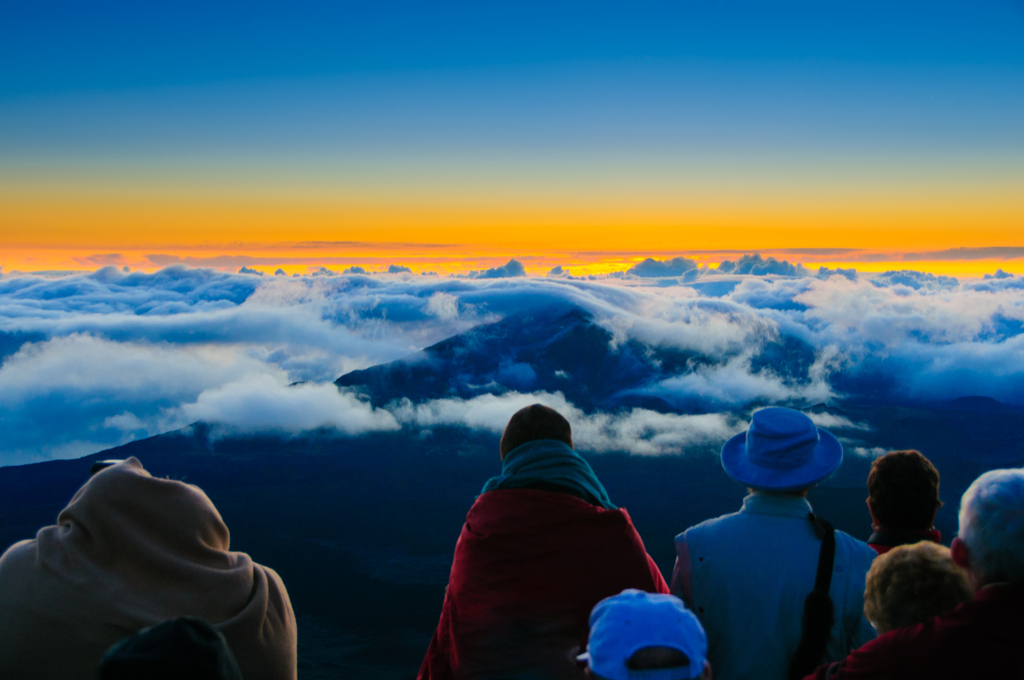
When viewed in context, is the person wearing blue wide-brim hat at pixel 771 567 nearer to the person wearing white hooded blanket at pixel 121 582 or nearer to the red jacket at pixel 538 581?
the red jacket at pixel 538 581

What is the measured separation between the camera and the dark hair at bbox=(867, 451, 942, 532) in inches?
125

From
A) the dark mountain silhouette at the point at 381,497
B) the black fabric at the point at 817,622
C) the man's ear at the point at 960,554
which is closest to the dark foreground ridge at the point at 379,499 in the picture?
the dark mountain silhouette at the point at 381,497

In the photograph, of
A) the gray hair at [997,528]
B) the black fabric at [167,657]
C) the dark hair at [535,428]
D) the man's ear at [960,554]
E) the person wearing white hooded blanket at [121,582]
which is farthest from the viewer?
the dark hair at [535,428]

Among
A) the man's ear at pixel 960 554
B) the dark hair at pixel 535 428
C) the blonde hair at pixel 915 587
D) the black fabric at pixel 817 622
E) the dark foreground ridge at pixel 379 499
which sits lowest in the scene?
the dark foreground ridge at pixel 379 499

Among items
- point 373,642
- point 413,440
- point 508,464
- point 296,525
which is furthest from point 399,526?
point 508,464

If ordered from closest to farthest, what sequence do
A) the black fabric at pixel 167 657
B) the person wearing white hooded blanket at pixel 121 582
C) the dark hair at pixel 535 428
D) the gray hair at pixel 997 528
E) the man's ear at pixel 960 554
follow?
the black fabric at pixel 167 657 → the gray hair at pixel 997 528 → the man's ear at pixel 960 554 → the person wearing white hooded blanket at pixel 121 582 → the dark hair at pixel 535 428

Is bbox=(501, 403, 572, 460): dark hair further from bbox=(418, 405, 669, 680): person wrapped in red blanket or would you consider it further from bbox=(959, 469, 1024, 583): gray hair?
bbox=(959, 469, 1024, 583): gray hair

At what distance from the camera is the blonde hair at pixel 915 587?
2.23m

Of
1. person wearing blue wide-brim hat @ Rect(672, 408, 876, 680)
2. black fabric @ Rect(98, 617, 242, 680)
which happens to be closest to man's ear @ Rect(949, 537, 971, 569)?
A: person wearing blue wide-brim hat @ Rect(672, 408, 876, 680)

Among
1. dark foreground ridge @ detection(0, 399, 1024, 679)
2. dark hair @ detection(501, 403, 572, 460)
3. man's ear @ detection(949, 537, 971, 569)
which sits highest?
dark hair @ detection(501, 403, 572, 460)

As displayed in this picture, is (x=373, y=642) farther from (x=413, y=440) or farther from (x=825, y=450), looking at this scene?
(x=413, y=440)

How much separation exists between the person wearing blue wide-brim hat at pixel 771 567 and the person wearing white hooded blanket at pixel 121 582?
1824mm

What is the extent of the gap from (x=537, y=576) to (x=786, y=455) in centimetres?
130

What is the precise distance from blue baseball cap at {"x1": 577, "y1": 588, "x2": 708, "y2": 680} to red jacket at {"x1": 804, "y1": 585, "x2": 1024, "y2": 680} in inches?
28.5
